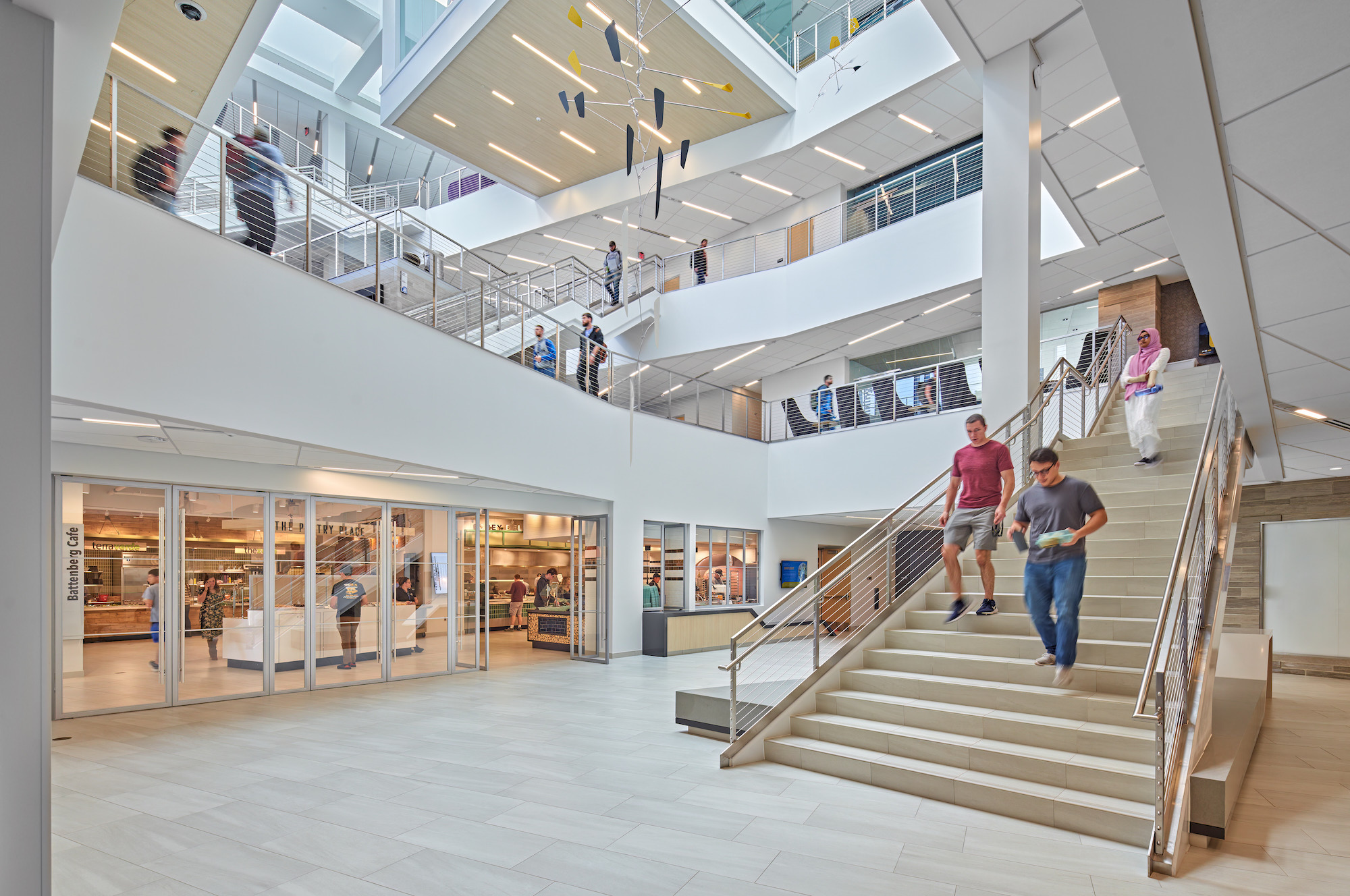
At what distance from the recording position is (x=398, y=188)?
24.0 meters

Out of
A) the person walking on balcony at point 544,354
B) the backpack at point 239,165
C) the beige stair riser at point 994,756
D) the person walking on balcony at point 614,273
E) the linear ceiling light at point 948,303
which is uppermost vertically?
the person walking on balcony at point 614,273

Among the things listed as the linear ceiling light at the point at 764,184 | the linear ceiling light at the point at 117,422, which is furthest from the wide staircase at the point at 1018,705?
the linear ceiling light at the point at 764,184

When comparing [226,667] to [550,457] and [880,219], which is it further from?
[880,219]

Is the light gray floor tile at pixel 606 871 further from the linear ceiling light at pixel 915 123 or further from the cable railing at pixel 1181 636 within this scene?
the linear ceiling light at pixel 915 123

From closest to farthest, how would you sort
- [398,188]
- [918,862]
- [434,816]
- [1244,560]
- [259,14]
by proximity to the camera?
[918,862], [434,816], [259,14], [1244,560], [398,188]

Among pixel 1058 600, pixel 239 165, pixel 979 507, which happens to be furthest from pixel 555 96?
pixel 1058 600

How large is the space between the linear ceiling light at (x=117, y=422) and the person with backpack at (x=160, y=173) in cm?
185

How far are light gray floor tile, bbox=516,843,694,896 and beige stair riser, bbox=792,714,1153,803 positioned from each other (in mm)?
2260

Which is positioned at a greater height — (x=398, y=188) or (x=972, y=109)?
(x=398, y=188)

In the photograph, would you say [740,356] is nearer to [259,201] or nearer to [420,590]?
[420,590]

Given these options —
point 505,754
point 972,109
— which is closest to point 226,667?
point 505,754

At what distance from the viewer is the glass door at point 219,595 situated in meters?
→ 8.83

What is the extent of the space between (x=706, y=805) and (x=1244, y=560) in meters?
13.5

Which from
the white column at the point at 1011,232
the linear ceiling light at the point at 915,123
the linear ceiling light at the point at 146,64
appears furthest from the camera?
the linear ceiling light at the point at 915,123
